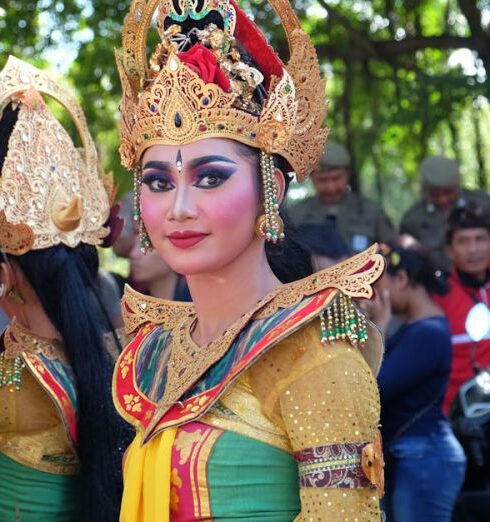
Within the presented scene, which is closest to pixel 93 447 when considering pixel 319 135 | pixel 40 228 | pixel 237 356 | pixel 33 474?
pixel 33 474

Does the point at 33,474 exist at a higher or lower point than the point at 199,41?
lower

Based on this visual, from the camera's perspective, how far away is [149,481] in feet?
8.55

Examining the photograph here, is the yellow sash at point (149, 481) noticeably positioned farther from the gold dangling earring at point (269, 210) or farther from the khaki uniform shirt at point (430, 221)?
the khaki uniform shirt at point (430, 221)

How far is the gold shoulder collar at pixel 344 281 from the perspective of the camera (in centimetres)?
251

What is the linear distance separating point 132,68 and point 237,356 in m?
0.82

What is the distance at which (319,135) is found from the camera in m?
2.82

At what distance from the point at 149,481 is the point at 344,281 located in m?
0.64

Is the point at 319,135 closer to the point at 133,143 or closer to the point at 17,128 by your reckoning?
the point at 133,143

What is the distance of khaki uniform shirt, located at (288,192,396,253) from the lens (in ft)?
25.4

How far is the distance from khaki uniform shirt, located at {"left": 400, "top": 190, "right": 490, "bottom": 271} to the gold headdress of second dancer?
530 centimetres

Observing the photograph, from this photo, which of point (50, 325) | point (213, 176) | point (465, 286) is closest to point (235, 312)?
point (213, 176)

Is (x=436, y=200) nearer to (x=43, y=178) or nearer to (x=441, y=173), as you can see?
(x=441, y=173)

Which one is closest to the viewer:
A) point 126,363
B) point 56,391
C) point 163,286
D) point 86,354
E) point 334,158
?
Result: point 126,363

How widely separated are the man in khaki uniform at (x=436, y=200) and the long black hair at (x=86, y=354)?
190 inches
